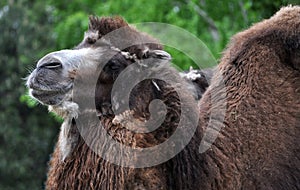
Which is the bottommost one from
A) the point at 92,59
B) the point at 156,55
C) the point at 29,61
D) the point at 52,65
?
the point at 29,61

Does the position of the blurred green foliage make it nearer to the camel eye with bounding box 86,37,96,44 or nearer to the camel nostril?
the camel eye with bounding box 86,37,96,44

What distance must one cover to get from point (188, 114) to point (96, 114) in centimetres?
69

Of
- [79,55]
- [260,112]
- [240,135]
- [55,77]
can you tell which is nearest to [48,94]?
[55,77]

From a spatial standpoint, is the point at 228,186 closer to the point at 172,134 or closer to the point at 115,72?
the point at 172,134

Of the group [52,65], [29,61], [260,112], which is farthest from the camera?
[29,61]

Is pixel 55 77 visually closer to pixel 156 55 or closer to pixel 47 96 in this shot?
→ pixel 47 96

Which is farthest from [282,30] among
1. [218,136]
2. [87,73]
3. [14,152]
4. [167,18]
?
[14,152]

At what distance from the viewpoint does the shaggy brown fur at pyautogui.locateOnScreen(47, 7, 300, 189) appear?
4926 mm

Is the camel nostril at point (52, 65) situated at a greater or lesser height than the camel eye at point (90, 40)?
greater

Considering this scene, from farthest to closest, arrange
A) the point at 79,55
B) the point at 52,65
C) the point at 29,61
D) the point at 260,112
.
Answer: the point at 29,61 → the point at 260,112 → the point at 79,55 → the point at 52,65

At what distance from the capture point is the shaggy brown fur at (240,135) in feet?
16.2

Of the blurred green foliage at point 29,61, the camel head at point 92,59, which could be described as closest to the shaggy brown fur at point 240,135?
the camel head at point 92,59

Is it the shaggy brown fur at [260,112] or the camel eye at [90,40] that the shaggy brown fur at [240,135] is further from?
the camel eye at [90,40]

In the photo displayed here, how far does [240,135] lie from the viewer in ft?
17.2
